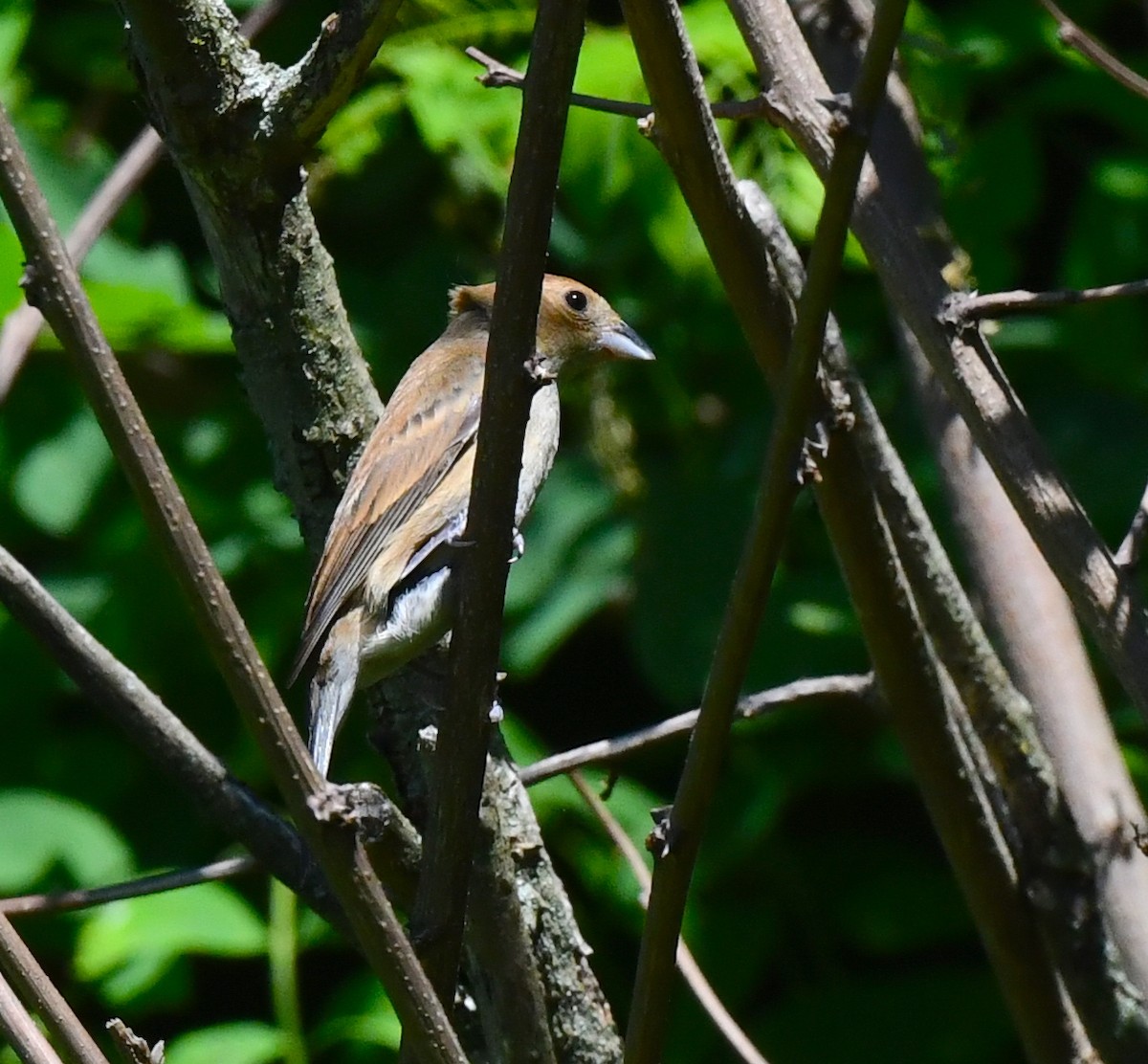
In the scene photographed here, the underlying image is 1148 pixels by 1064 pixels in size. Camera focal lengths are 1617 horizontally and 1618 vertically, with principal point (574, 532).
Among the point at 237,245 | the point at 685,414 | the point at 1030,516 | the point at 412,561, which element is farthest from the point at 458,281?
the point at 1030,516

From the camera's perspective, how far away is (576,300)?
4.23 metres

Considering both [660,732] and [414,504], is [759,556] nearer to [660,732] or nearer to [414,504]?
[660,732]

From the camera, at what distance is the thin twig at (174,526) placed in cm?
140

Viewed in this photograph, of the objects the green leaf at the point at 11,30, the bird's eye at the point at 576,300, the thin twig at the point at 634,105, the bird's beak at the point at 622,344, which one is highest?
the green leaf at the point at 11,30

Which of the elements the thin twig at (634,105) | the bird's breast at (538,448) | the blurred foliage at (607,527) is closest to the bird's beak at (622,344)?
the blurred foliage at (607,527)

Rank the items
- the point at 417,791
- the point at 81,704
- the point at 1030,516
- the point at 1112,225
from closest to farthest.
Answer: the point at 1030,516 < the point at 417,791 < the point at 1112,225 < the point at 81,704

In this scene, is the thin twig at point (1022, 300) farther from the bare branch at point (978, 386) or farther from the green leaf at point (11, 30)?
the green leaf at point (11, 30)

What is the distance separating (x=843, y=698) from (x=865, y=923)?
2.28 m

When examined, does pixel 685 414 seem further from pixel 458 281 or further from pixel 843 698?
pixel 843 698

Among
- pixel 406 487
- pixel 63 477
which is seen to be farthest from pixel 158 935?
pixel 406 487

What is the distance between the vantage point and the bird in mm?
3033

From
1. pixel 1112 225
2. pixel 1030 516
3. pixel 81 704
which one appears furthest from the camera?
pixel 81 704

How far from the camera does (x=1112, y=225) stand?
4828mm

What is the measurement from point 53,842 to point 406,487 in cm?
177
